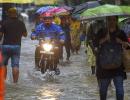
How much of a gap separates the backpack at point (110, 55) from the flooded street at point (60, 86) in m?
2.72

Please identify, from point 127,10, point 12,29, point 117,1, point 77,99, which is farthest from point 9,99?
point 117,1

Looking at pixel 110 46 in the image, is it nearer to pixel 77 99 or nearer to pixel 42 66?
pixel 77 99

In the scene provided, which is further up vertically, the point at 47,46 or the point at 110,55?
the point at 110,55

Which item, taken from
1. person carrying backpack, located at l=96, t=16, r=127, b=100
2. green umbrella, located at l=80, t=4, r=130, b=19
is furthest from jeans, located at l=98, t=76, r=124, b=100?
green umbrella, located at l=80, t=4, r=130, b=19

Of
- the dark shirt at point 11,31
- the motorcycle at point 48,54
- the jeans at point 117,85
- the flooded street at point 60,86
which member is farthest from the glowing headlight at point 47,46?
the jeans at point 117,85

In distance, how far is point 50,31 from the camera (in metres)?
14.8

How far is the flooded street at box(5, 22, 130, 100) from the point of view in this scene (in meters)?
12.1

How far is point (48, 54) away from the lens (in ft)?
48.0

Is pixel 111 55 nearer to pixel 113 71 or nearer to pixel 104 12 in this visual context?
pixel 113 71

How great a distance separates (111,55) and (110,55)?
0.05ft

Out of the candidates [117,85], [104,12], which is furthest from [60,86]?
[117,85]

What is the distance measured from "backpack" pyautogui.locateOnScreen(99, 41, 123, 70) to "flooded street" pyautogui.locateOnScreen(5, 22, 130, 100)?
2719 mm

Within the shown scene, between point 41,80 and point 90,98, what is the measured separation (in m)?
3.04

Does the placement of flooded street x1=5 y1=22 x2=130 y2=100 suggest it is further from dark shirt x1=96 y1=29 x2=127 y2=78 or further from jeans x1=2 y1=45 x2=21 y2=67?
dark shirt x1=96 y1=29 x2=127 y2=78
